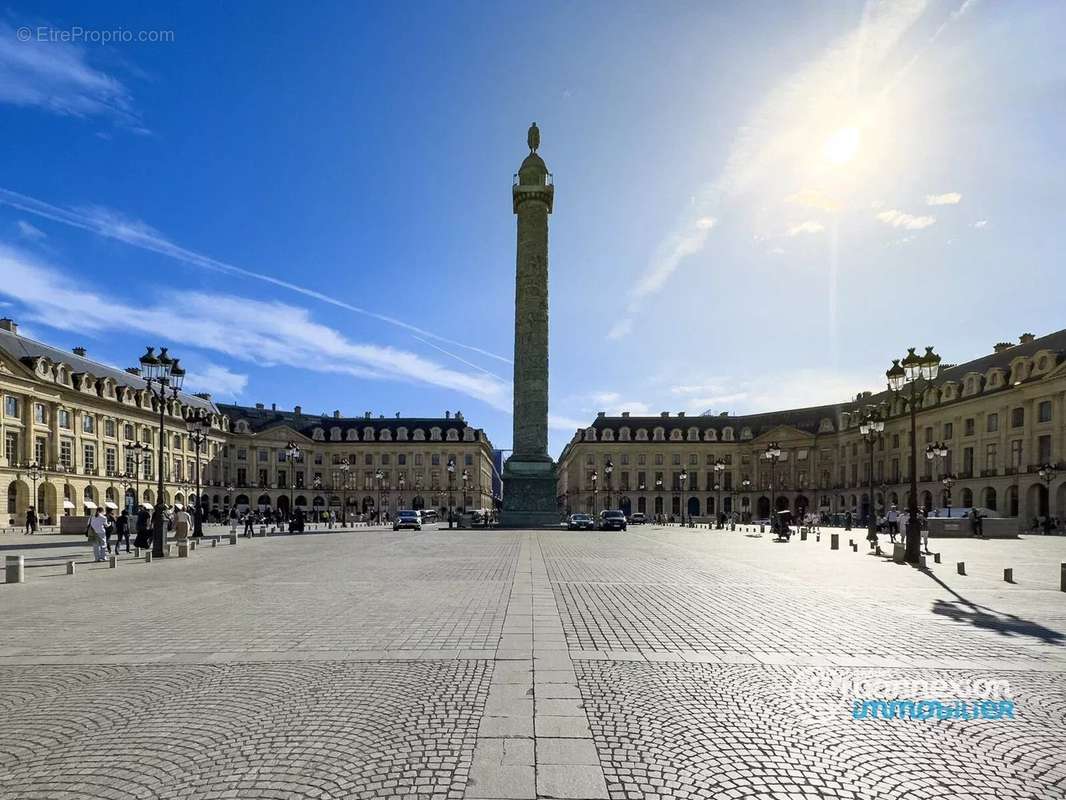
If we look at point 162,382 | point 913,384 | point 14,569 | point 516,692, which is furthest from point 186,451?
point 516,692

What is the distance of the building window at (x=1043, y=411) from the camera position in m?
54.7

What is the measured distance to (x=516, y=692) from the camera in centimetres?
674

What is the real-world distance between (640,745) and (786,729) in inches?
54.9

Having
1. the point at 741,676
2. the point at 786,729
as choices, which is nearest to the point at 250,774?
the point at 786,729

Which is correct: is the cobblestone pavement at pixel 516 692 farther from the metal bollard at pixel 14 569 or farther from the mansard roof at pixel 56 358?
the mansard roof at pixel 56 358

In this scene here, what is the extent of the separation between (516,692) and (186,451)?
9039 cm

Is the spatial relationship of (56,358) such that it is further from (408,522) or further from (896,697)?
(896,697)

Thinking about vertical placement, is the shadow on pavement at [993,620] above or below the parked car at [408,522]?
above

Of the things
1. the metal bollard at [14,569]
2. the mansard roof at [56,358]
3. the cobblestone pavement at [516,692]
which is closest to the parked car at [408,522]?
the mansard roof at [56,358]

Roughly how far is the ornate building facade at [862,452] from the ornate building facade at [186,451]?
81.3 feet


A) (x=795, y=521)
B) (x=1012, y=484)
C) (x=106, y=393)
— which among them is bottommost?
(x=795, y=521)

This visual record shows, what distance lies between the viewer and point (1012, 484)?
189 ft

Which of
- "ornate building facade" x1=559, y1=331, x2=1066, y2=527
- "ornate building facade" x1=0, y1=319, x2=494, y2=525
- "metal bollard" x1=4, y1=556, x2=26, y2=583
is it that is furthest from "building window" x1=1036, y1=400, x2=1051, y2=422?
"metal bollard" x1=4, y1=556, x2=26, y2=583

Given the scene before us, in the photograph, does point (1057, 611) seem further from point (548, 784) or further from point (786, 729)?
point (548, 784)
